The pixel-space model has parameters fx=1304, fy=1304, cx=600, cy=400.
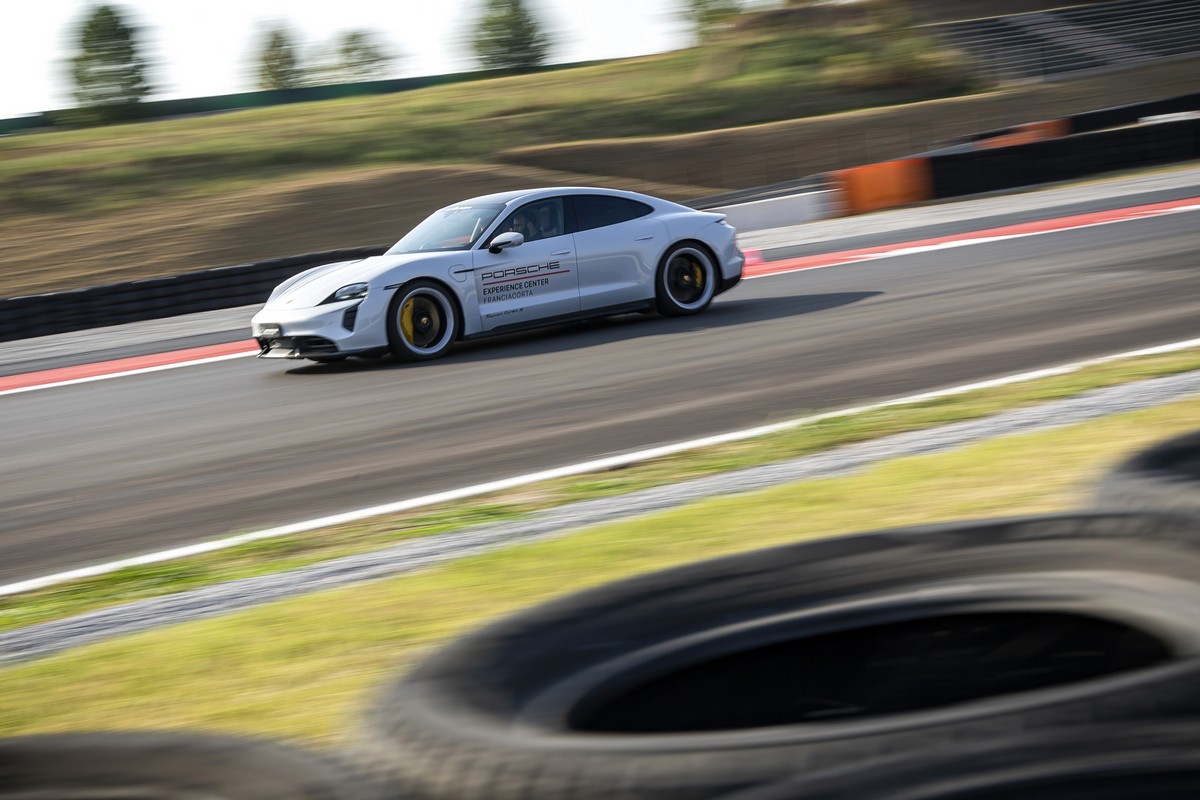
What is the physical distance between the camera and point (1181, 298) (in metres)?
10.3

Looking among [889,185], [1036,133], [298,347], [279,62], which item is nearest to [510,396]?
[298,347]

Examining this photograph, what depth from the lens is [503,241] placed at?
36.7 ft

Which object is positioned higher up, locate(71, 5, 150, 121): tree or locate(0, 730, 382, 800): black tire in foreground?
locate(71, 5, 150, 121): tree

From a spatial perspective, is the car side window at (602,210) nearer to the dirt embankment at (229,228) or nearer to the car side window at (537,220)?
the car side window at (537,220)

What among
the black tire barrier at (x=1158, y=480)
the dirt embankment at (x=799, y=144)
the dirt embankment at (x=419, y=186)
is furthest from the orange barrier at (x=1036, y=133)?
the black tire barrier at (x=1158, y=480)

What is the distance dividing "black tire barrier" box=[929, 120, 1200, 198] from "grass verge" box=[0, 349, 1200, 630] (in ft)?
52.2

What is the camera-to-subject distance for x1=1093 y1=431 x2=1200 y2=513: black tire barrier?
13.0 ft

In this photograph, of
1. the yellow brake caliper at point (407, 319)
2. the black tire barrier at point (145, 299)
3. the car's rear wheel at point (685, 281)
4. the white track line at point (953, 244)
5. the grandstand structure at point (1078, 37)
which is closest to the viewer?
the yellow brake caliper at point (407, 319)

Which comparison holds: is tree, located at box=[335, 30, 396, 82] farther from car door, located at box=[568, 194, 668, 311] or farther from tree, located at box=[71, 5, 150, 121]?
car door, located at box=[568, 194, 668, 311]

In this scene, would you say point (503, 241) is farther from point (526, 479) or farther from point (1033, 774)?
point (1033, 774)

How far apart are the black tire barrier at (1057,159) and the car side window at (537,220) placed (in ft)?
45.1

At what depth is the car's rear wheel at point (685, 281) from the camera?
12188mm

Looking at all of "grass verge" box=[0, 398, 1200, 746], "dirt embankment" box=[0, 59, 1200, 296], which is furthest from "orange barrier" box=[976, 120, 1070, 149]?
"grass verge" box=[0, 398, 1200, 746]

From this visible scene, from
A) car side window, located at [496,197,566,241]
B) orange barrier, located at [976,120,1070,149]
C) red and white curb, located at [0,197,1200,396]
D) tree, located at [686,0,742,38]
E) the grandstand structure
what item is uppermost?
tree, located at [686,0,742,38]
